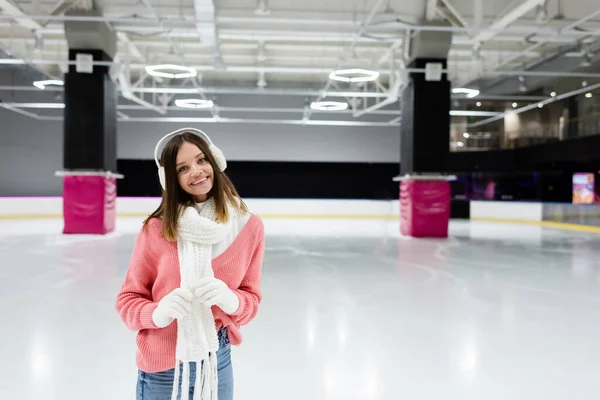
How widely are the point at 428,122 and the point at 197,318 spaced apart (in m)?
14.4

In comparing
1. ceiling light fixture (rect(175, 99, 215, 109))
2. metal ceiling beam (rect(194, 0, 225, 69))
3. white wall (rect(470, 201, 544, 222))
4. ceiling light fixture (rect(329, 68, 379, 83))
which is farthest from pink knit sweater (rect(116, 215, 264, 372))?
white wall (rect(470, 201, 544, 222))

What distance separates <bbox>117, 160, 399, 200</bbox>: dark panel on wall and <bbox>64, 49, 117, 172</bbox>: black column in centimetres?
1116

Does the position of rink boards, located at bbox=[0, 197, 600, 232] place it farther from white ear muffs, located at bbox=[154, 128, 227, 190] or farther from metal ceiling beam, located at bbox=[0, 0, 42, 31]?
white ear muffs, located at bbox=[154, 128, 227, 190]

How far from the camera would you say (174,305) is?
1574mm

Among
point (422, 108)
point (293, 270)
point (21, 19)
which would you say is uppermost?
point (21, 19)

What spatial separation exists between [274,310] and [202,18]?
8612 mm

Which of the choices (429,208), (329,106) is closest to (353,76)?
(429,208)

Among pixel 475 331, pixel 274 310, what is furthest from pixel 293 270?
pixel 475 331

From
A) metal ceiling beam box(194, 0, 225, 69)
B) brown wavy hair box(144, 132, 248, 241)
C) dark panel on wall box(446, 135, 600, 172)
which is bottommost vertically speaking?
brown wavy hair box(144, 132, 248, 241)

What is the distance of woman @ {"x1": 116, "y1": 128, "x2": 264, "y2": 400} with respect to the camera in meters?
1.64

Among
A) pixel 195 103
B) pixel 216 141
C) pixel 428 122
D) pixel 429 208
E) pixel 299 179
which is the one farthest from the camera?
pixel 299 179

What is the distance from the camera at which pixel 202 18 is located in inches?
493

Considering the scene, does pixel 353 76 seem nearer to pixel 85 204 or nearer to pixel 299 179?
pixel 85 204

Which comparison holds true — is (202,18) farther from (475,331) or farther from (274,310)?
(475,331)
